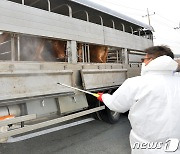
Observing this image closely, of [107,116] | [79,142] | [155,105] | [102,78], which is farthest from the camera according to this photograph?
[107,116]

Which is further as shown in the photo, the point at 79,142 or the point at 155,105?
the point at 79,142

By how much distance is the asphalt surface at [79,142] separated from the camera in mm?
3453

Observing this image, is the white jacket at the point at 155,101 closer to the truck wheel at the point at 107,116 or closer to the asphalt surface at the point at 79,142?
the asphalt surface at the point at 79,142

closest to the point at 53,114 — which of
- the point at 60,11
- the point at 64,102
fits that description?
the point at 64,102

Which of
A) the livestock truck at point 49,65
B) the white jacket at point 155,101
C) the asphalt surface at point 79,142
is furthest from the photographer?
the asphalt surface at point 79,142

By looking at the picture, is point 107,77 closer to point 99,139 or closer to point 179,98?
point 99,139

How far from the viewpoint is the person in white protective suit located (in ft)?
4.91

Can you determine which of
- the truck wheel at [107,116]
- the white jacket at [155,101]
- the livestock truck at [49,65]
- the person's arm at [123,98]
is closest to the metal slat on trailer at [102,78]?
the livestock truck at [49,65]

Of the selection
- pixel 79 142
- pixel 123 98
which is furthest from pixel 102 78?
pixel 123 98

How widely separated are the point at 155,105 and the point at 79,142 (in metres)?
2.71

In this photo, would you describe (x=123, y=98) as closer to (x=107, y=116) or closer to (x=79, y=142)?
(x=79, y=142)

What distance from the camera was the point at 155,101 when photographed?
4.97ft

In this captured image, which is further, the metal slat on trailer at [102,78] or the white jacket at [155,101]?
the metal slat on trailer at [102,78]

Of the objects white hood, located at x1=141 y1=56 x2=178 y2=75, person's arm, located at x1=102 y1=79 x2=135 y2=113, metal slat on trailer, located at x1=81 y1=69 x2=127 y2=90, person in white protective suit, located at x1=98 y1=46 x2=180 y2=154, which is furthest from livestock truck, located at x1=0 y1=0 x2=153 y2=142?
white hood, located at x1=141 y1=56 x2=178 y2=75
